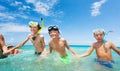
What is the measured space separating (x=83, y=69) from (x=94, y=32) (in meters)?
1.16

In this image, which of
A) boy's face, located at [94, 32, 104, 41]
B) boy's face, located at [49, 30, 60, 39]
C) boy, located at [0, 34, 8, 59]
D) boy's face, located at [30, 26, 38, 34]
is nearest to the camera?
boy's face, located at [94, 32, 104, 41]

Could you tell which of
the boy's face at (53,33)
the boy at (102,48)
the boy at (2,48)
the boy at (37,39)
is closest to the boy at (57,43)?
the boy's face at (53,33)

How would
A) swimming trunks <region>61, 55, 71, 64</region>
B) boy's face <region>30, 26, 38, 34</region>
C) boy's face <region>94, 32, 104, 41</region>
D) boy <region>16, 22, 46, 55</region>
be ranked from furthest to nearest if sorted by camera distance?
boy <region>16, 22, 46, 55</region> < boy's face <region>30, 26, 38, 34</region> < swimming trunks <region>61, 55, 71, 64</region> < boy's face <region>94, 32, 104, 41</region>

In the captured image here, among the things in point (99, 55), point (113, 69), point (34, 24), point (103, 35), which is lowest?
point (113, 69)

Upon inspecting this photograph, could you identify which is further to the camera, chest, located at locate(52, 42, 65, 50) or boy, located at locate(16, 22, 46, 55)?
boy, located at locate(16, 22, 46, 55)

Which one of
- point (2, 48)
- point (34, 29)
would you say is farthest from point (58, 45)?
point (2, 48)

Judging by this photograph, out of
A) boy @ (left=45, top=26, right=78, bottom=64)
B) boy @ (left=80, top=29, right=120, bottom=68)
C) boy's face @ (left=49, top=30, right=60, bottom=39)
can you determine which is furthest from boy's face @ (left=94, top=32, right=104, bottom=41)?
boy's face @ (left=49, top=30, right=60, bottom=39)

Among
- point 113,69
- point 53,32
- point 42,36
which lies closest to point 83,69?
point 113,69

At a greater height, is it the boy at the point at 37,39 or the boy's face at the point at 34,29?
the boy's face at the point at 34,29

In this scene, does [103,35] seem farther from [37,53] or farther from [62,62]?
[37,53]

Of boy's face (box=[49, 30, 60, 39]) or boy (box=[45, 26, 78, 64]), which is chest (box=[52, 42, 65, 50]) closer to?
boy (box=[45, 26, 78, 64])

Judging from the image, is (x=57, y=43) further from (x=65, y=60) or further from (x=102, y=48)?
(x=102, y=48)

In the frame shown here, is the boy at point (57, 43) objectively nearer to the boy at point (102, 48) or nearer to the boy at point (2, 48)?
the boy at point (102, 48)

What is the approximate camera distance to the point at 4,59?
8234 mm
